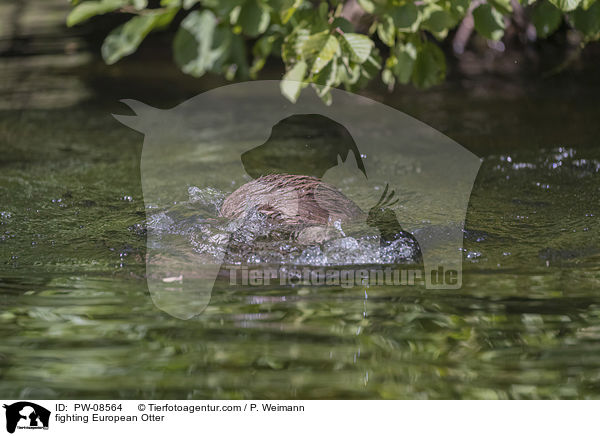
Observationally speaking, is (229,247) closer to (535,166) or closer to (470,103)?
(535,166)

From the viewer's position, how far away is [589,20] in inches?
159

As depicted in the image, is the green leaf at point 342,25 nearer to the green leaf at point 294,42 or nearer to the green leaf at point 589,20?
the green leaf at point 294,42

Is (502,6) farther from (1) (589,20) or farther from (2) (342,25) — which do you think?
(2) (342,25)

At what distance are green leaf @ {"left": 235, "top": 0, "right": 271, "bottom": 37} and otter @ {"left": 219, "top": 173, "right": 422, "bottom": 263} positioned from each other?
1281mm

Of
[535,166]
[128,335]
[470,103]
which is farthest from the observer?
[470,103]

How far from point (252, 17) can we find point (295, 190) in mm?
1415

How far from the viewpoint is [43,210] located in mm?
4785

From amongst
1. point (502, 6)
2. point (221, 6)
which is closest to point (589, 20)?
point (502, 6)

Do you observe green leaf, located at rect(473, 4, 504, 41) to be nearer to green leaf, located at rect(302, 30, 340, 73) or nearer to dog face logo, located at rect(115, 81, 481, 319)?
green leaf, located at rect(302, 30, 340, 73)

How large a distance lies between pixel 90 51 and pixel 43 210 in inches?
321

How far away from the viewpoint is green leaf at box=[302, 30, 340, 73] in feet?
12.1

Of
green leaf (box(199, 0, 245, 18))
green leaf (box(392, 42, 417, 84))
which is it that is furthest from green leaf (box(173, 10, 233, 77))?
green leaf (box(392, 42, 417, 84))

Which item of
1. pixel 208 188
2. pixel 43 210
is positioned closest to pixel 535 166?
pixel 208 188
